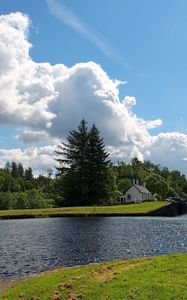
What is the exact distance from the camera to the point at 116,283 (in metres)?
18.2

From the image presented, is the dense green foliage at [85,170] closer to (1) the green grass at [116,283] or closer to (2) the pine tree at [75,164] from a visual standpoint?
(2) the pine tree at [75,164]

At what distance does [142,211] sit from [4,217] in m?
28.1

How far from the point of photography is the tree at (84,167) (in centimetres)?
11012

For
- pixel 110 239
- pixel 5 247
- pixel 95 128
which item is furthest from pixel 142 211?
pixel 5 247

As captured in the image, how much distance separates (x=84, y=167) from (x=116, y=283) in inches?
3795

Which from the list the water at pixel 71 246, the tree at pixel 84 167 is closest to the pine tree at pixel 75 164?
the tree at pixel 84 167

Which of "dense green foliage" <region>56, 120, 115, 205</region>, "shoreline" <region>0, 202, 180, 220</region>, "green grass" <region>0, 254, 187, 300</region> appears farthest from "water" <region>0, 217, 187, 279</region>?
"dense green foliage" <region>56, 120, 115, 205</region>

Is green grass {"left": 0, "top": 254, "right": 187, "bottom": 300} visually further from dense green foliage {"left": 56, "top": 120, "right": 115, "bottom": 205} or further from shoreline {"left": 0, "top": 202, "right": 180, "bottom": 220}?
dense green foliage {"left": 56, "top": 120, "right": 115, "bottom": 205}

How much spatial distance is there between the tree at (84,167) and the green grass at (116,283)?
87457 mm

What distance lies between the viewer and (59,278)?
2070cm

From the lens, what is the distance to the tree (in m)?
110

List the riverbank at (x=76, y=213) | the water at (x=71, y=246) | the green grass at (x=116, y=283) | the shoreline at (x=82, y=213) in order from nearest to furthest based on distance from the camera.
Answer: the green grass at (x=116, y=283) → the water at (x=71, y=246) → the riverbank at (x=76, y=213) → the shoreline at (x=82, y=213)

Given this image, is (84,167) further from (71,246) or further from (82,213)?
(71,246)

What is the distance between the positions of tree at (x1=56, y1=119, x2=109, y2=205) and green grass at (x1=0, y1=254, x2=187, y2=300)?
87.5m
